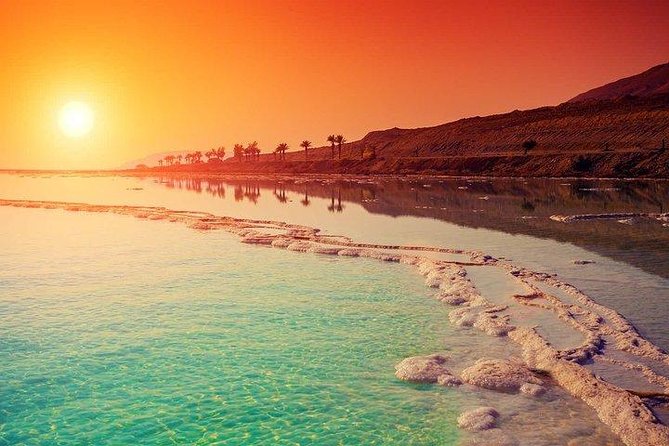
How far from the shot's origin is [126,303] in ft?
76.3

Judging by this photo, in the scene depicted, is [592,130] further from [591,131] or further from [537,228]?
[537,228]

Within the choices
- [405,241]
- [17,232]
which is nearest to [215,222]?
[17,232]

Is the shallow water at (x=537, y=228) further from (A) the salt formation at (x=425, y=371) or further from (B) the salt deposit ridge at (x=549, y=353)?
(A) the salt formation at (x=425, y=371)

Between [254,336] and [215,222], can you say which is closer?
[254,336]

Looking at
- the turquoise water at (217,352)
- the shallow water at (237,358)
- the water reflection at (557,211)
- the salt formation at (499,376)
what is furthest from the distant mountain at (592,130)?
the salt formation at (499,376)

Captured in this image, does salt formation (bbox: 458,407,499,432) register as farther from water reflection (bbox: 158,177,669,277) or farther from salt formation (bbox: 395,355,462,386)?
water reflection (bbox: 158,177,669,277)

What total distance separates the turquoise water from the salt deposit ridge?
3.12ft

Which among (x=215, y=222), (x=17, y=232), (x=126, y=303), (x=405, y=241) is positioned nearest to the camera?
(x=126, y=303)

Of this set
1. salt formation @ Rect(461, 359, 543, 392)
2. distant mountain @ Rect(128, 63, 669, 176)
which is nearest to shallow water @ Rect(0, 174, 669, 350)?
salt formation @ Rect(461, 359, 543, 392)

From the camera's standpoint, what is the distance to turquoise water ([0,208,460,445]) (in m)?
12.9

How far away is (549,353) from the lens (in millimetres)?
16500

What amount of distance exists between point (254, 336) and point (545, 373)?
953cm

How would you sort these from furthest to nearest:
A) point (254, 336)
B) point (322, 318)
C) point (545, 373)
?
point (322, 318) < point (254, 336) < point (545, 373)

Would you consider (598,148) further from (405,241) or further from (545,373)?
(545,373)
